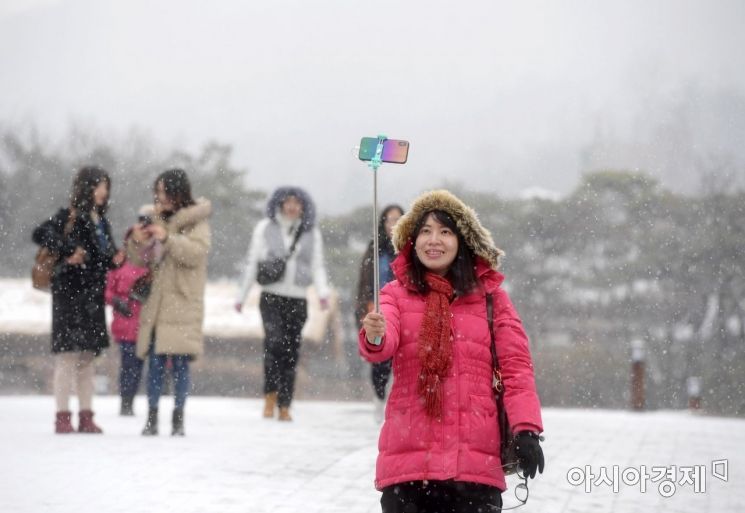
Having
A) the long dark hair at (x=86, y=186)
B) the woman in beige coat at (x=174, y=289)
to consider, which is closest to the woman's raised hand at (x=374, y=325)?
the woman in beige coat at (x=174, y=289)

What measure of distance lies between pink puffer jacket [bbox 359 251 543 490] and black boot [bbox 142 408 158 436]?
14.9 ft

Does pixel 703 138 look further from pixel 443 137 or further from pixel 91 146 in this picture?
pixel 91 146

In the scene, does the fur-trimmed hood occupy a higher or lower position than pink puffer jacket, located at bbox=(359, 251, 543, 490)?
higher

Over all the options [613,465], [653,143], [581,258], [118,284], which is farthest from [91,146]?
[613,465]

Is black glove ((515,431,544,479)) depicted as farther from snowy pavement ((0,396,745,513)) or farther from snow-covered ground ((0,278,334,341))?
snow-covered ground ((0,278,334,341))

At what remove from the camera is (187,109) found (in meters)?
52.8

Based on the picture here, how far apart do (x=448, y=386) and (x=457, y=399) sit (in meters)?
0.05

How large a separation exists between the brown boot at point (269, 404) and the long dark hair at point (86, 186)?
2540 millimetres

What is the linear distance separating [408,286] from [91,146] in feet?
106

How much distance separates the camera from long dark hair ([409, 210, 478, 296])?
380 centimetres

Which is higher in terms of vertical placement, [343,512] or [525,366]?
[525,366]

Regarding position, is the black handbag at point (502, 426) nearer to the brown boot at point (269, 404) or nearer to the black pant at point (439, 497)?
the black pant at point (439, 497)

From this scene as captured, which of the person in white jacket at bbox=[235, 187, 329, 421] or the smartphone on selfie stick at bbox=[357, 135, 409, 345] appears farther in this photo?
the person in white jacket at bbox=[235, 187, 329, 421]

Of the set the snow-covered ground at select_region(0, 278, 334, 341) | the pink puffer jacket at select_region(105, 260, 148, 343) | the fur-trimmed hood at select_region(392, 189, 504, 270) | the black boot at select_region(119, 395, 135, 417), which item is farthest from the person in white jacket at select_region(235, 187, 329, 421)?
the snow-covered ground at select_region(0, 278, 334, 341)
